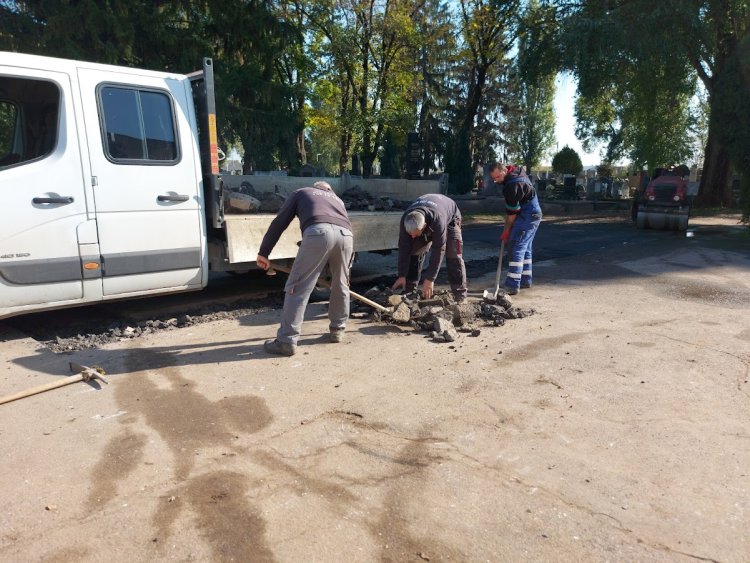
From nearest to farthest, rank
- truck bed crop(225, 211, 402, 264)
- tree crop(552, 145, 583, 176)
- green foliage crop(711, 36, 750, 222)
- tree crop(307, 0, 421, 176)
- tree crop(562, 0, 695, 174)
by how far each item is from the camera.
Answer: truck bed crop(225, 211, 402, 264) < green foliage crop(711, 36, 750, 222) < tree crop(562, 0, 695, 174) < tree crop(307, 0, 421, 176) < tree crop(552, 145, 583, 176)

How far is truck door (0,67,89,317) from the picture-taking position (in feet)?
15.2

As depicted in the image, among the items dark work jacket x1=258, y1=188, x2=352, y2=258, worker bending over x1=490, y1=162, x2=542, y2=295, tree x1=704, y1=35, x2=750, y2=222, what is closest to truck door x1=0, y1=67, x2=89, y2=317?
dark work jacket x1=258, y1=188, x2=352, y2=258

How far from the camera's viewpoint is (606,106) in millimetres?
25312

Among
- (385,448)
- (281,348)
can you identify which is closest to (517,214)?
(281,348)

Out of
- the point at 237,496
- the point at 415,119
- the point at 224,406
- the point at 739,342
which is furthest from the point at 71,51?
the point at 415,119

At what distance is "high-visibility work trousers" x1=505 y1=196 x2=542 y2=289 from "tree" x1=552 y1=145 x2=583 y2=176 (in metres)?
35.4

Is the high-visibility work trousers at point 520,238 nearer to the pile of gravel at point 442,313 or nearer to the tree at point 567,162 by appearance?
the pile of gravel at point 442,313

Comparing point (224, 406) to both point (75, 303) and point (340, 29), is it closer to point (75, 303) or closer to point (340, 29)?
point (75, 303)

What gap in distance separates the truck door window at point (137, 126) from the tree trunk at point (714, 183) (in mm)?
23304

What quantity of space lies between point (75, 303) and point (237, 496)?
10.1ft

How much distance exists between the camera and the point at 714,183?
76.3 ft

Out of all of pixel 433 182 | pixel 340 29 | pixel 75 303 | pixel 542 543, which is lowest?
pixel 542 543

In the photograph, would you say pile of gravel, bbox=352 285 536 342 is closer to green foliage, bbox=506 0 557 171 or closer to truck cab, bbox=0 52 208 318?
truck cab, bbox=0 52 208 318

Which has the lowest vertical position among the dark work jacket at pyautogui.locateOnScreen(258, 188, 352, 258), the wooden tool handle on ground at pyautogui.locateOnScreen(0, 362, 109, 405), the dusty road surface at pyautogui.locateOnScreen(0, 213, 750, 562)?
the dusty road surface at pyautogui.locateOnScreen(0, 213, 750, 562)
